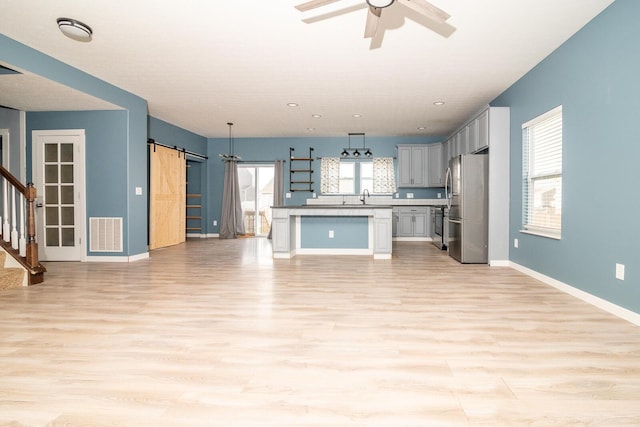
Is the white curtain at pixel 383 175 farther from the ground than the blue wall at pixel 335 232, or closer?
farther from the ground

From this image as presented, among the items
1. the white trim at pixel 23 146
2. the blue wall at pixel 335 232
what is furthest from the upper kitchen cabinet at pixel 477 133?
the white trim at pixel 23 146

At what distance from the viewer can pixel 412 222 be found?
9.25 metres

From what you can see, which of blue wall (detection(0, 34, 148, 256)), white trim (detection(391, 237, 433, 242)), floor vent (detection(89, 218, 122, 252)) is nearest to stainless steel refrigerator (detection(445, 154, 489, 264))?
white trim (detection(391, 237, 433, 242))

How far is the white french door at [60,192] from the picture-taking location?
5922mm

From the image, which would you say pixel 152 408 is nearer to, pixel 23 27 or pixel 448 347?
pixel 448 347

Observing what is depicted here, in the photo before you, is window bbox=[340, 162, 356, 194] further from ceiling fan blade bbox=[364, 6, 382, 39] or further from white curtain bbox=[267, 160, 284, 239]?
ceiling fan blade bbox=[364, 6, 382, 39]

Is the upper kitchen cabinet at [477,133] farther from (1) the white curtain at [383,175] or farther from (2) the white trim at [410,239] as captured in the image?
(2) the white trim at [410,239]

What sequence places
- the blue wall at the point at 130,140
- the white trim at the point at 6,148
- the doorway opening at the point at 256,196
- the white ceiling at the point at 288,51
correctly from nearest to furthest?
the white ceiling at the point at 288,51, the blue wall at the point at 130,140, the white trim at the point at 6,148, the doorway opening at the point at 256,196

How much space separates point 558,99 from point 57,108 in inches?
267

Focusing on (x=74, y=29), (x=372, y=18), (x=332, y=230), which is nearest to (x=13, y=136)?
(x=74, y=29)

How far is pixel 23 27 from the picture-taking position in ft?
11.9

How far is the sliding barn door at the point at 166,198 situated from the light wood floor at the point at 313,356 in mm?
3499

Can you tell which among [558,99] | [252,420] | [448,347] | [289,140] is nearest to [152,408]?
[252,420]

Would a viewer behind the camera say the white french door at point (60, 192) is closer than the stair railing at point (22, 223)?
No
